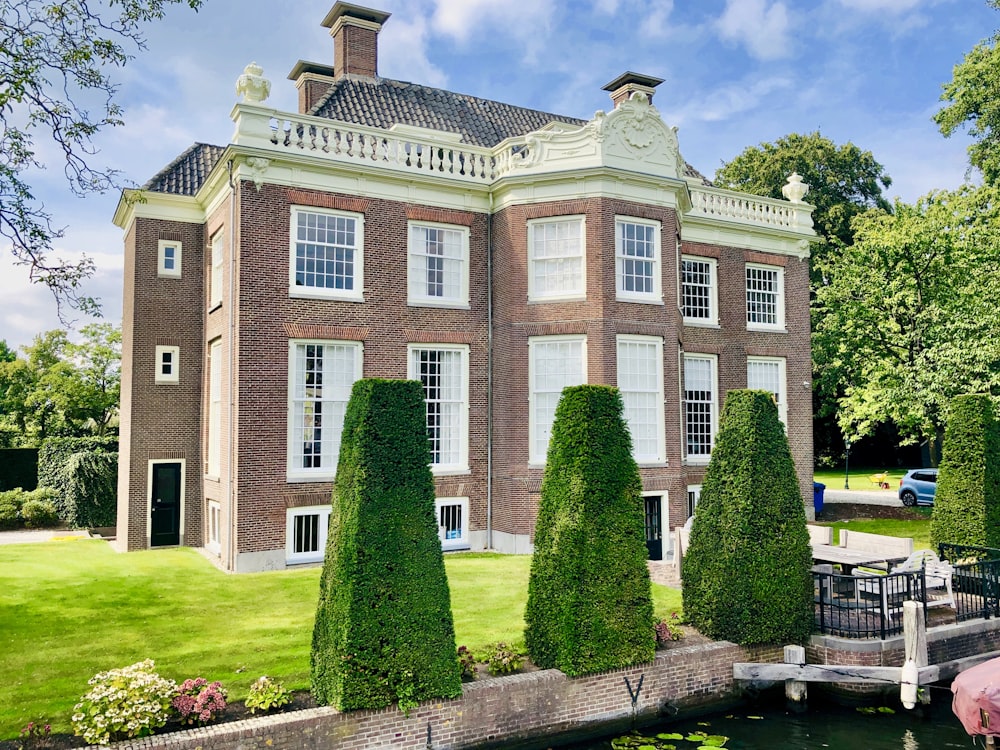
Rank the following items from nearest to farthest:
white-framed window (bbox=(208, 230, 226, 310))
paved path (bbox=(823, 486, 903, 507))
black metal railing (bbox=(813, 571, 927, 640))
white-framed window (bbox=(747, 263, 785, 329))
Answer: black metal railing (bbox=(813, 571, 927, 640)), white-framed window (bbox=(208, 230, 226, 310)), white-framed window (bbox=(747, 263, 785, 329)), paved path (bbox=(823, 486, 903, 507))

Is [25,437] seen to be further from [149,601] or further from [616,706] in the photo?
[616,706]

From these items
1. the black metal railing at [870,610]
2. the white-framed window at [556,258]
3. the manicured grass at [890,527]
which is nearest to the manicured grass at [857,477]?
the manicured grass at [890,527]

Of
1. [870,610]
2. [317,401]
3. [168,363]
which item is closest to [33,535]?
[168,363]

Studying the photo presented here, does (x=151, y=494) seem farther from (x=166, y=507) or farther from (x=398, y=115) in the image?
(x=398, y=115)

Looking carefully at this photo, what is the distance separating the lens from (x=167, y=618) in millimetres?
13297

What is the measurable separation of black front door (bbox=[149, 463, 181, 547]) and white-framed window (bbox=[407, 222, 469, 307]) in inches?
320

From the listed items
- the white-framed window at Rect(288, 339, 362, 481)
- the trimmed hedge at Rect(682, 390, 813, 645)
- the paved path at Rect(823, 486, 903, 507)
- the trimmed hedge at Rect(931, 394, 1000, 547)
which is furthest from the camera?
→ the paved path at Rect(823, 486, 903, 507)

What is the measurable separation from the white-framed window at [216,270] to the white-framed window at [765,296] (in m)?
16.6

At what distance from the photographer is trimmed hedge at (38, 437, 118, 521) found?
82.7 ft

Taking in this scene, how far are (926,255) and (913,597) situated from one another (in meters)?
21.4

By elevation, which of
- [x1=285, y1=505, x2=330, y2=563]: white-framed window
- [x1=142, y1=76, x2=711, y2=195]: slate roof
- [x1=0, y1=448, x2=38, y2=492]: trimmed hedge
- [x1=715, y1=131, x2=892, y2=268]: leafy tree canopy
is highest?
[x1=715, y1=131, x2=892, y2=268]: leafy tree canopy

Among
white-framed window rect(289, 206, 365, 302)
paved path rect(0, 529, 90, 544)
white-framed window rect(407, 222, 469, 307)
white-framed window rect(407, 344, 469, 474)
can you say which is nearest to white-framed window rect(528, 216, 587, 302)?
white-framed window rect(407, 222, 469, 307)

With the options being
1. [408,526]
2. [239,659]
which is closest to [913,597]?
[408,526]

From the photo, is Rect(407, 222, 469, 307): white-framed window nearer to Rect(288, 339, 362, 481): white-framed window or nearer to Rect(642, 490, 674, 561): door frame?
Rect(288, 339, 362, 481): white-framed window
